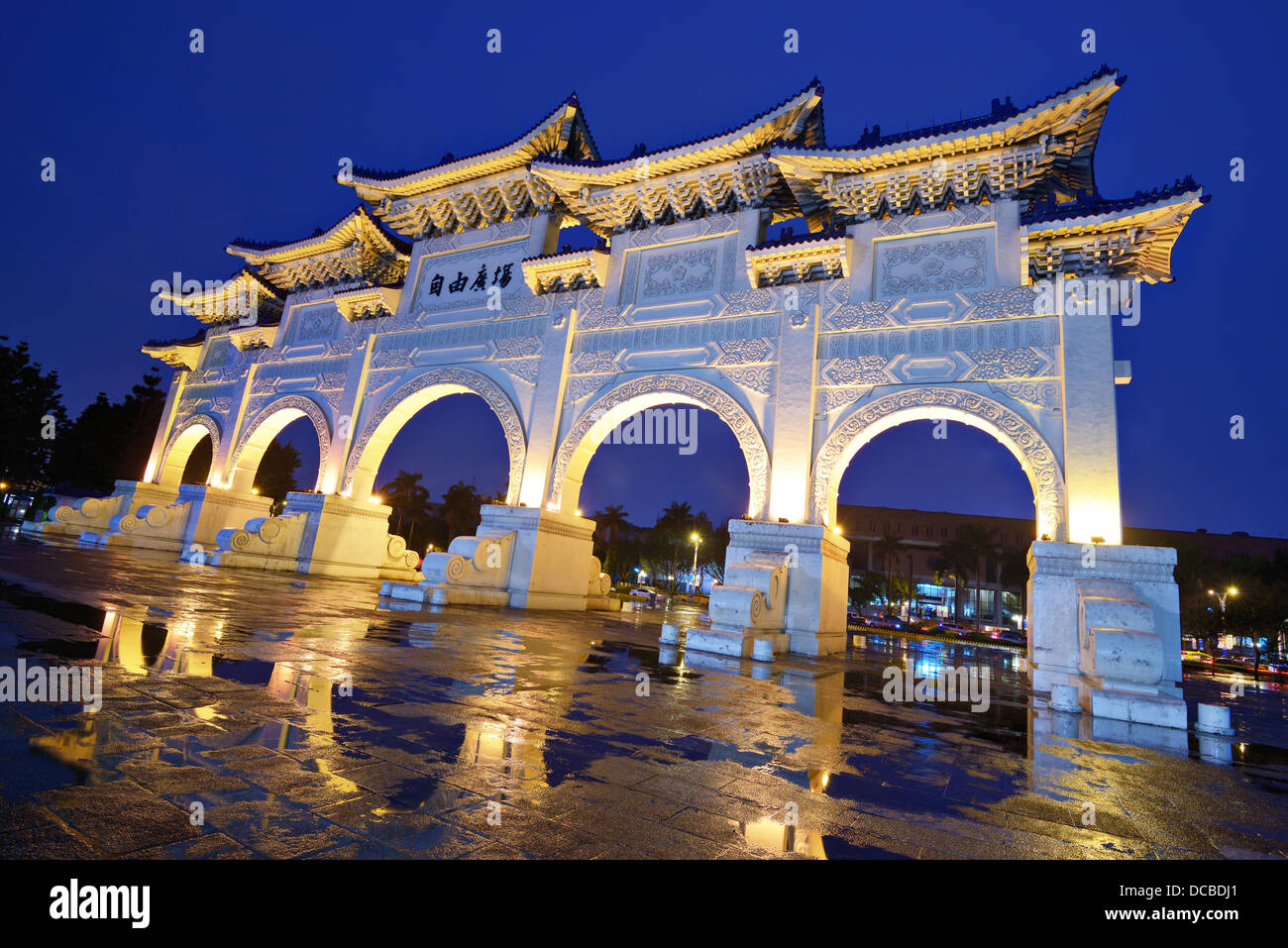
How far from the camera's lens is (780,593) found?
8.92 meters

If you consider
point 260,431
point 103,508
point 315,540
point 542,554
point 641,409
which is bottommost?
point 315,540

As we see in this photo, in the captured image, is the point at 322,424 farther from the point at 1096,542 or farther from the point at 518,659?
the point at 1096,542

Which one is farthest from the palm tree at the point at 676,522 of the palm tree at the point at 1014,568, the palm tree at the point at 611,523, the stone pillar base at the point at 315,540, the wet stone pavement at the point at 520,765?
the wet stone pavement at the point at 520,765

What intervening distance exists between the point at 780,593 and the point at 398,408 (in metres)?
10.6

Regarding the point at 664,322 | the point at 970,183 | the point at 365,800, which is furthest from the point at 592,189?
the point at 365,800

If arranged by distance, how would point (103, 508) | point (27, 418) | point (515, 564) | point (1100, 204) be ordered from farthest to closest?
point (27, 418) → point (103, 508) → point (515, 564) → point (1100, 204)

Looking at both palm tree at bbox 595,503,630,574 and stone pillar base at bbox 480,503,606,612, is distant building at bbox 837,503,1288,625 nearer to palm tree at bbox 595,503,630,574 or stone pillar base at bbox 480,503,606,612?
palm tree at bbox 595,503,630,574

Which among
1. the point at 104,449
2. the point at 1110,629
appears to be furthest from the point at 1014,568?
the point at 104,449

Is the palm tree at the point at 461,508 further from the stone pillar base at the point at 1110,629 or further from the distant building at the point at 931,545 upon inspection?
the stone pillar base at the point at 1110,629

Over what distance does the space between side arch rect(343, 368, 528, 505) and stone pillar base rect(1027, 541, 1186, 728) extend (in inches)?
413

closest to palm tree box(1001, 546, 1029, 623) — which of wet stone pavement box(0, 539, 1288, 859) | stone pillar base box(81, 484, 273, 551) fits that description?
wet stone pavement box(0, 539, 1288, 859)

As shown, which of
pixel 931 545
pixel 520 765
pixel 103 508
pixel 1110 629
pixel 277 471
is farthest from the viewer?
pixel 931 545

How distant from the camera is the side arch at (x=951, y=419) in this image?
8.21 metres

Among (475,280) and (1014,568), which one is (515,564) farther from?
(1014,568)
